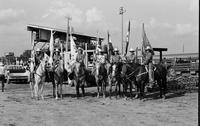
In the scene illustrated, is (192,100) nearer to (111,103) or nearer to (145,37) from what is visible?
(111,103)

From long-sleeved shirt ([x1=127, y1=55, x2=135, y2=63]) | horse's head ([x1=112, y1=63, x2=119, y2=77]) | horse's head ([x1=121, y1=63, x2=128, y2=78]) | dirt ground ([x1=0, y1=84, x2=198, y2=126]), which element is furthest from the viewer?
long-sleeved shirt ([x1=127, y1=55, x2=135, y2=63])

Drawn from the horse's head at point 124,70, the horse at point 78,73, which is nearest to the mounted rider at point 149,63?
the horse's head at point 124,70

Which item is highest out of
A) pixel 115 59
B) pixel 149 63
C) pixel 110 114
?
pixel 115 59

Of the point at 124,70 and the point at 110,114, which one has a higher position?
the point at 124,70

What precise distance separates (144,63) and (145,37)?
6.17 m

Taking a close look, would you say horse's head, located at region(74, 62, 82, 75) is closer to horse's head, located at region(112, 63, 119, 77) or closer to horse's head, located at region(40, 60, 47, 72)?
horse's head, located at region(40, 60, 47, 72)

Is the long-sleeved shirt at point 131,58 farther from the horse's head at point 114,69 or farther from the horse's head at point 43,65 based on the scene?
the horse's head at point 43,65

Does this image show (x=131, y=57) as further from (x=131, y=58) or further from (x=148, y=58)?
(x=148, y=58)

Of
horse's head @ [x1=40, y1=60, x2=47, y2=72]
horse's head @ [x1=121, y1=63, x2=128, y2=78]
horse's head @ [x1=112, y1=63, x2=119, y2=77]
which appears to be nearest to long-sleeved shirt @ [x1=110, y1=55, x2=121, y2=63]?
horse's head @ [x1=112, y1=63, x2=119, y2=77]

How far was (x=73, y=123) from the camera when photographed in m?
11.3

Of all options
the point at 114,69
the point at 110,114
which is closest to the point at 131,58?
the point at 114,69

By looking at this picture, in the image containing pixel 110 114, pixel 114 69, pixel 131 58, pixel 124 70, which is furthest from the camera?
pixel 131 58

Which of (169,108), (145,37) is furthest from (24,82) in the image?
(169,108)

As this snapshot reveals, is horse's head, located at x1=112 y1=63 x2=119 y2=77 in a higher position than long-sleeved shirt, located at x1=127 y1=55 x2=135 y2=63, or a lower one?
lower
